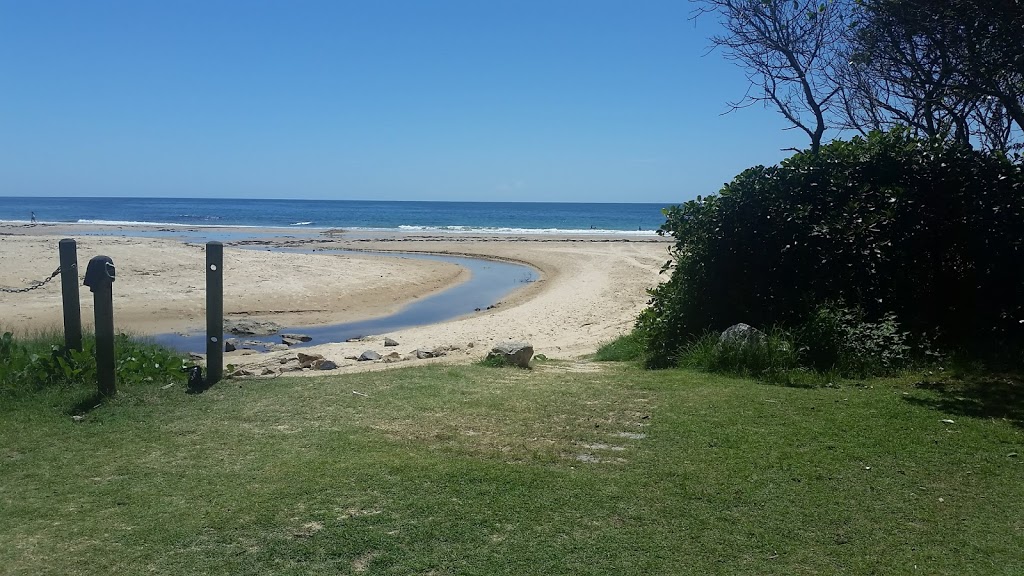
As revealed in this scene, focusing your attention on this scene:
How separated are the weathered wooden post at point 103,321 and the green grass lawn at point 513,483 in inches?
9.0

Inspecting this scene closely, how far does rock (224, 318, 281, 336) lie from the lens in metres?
15.9

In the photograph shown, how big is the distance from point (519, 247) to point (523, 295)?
753 inches

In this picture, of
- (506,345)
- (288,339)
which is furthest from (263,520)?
(288,339)

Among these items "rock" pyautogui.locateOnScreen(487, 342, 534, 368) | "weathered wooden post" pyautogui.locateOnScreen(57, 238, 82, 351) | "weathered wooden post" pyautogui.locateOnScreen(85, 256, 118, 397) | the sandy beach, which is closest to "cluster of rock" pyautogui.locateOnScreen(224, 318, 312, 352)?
the sandy beach

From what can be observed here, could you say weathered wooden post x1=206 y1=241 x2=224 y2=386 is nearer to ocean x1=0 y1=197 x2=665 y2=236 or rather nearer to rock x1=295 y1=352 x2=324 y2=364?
rock x1=295 y1=352 x2=324 y2=364

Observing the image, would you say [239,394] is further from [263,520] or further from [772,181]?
[772,181]

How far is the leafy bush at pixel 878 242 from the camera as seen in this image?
8.61 meters

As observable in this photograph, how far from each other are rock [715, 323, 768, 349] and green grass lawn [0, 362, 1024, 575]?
4.17 ft

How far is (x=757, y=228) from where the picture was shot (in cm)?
946

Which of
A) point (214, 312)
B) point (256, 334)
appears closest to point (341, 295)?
point (256, 334)

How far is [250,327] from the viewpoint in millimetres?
16125

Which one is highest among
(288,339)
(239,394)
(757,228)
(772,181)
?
(772,181)

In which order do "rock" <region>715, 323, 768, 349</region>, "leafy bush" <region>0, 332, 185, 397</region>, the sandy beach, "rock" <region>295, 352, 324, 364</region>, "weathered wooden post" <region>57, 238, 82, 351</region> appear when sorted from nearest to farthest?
"leafy bush" <region>0, 332, 185, 397</region>
"weathered wooden post" <region>57, 238, 82, 351</region>
"rock" <region>715, 323, 768, 349</region>
"rock" <region>295, 352, 324, 364</region>
the sandy beach

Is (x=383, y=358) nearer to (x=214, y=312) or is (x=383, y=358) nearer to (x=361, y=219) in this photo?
(x=214, y=312)
